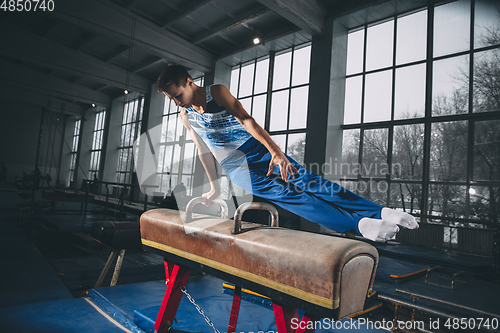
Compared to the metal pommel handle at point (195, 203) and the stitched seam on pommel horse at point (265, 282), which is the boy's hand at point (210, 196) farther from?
the stitched seam on pommel horse at point (265, 282)

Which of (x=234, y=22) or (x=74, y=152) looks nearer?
(x=234, y=22)

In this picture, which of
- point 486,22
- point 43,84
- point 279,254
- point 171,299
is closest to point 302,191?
point 279,254

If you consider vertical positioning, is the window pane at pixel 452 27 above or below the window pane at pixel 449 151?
above

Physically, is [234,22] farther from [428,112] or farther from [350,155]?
[428,112]

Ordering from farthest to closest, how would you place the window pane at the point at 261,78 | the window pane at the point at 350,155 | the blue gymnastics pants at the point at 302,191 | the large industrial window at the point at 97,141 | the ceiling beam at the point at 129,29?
1. the large industrial window at the point at 97,141
2. the window pane at the point at 261,78
3. the window pane at the point at 350,155
4. the ceiling beam at the point at 129,29
5. the blue gymnastics pants at the point at 302,191

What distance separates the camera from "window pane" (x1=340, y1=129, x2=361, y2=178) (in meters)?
6.62

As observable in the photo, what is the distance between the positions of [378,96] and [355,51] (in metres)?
1.37

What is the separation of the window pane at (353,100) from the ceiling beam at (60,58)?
17.0 feet

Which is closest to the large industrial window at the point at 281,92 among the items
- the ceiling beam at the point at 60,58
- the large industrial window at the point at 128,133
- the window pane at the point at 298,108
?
the window pane at the point at 298,108

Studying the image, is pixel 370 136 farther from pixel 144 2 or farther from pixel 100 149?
pixel 100 149

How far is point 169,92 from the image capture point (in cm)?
157

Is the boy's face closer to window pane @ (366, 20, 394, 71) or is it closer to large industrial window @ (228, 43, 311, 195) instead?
large industrial window @ (228, 43, 311, 195)

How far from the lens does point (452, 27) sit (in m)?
5.60

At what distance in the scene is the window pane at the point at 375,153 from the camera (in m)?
6.20
